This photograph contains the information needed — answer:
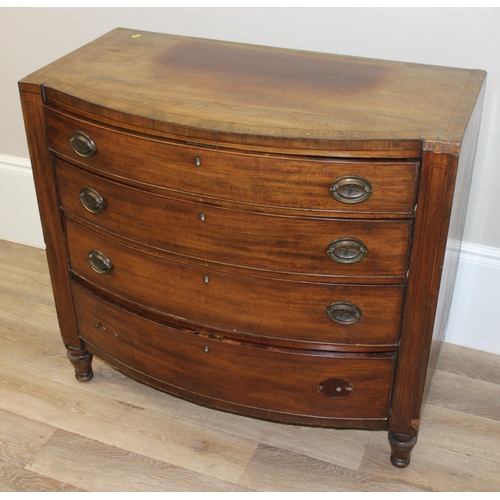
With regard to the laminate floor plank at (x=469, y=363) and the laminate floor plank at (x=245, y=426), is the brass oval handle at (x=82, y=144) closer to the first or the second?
the laminate floor plank at (x=245, y=426)

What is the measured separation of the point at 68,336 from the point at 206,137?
86cm

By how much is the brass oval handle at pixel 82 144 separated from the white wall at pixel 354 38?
0.65m

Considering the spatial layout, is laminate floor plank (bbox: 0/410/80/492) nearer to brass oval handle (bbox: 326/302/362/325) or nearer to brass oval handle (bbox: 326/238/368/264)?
brass oval handle (bbox: 326/302/362/325)

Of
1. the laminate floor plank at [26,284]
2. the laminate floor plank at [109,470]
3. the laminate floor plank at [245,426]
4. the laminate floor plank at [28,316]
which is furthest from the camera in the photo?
the laminate floor plank at [26,284]

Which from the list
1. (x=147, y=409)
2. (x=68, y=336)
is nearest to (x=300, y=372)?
(x=147, y=409)

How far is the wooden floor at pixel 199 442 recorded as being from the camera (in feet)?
6.22

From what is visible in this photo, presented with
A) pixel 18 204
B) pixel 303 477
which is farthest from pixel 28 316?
pixel 303 477

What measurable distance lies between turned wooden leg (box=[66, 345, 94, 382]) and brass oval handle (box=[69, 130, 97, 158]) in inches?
25.8

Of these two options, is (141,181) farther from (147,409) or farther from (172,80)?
(147,409)

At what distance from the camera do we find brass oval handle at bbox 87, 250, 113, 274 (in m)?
1.82

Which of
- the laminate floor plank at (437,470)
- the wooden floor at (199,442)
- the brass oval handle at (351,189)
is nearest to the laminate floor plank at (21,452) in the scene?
the wooden floor at (199,442)

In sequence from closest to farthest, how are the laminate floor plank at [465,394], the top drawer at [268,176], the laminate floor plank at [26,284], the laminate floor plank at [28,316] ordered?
1. the top drawer at [268,176]
2. the laminate floor plank at [465,394]
3. the laminate floor plank at [28,316]
4. the laminate floor plank at [26,284]

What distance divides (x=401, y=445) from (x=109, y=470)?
739 millimetres

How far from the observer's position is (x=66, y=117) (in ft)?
5.49
